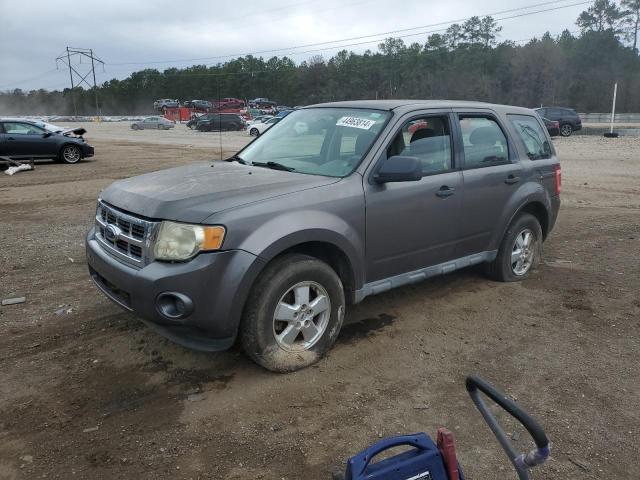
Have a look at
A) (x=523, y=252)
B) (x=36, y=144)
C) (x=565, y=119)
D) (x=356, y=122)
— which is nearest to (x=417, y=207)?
(x=356, y=122)

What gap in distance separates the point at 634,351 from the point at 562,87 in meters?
80.6

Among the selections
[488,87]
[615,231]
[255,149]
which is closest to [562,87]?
[488,87]

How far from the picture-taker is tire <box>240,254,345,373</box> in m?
3.46

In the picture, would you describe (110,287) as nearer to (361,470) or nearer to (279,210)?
(279,210)

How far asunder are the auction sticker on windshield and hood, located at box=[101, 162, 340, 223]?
2.24 ft

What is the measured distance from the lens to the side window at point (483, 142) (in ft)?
15.9

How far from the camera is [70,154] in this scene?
1784cm

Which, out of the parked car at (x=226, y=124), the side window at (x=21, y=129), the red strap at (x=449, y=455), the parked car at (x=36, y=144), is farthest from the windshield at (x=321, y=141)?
the parked car at (x=226, y=124)

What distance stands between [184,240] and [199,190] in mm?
469

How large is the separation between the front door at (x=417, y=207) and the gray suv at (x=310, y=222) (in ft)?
0.04

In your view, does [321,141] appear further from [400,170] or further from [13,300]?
[13,300]

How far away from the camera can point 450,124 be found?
474 centimetres

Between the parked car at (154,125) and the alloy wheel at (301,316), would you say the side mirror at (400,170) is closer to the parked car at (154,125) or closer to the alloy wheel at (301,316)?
the alloy wheel at (301,316)

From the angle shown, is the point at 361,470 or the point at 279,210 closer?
the point at 361,470
